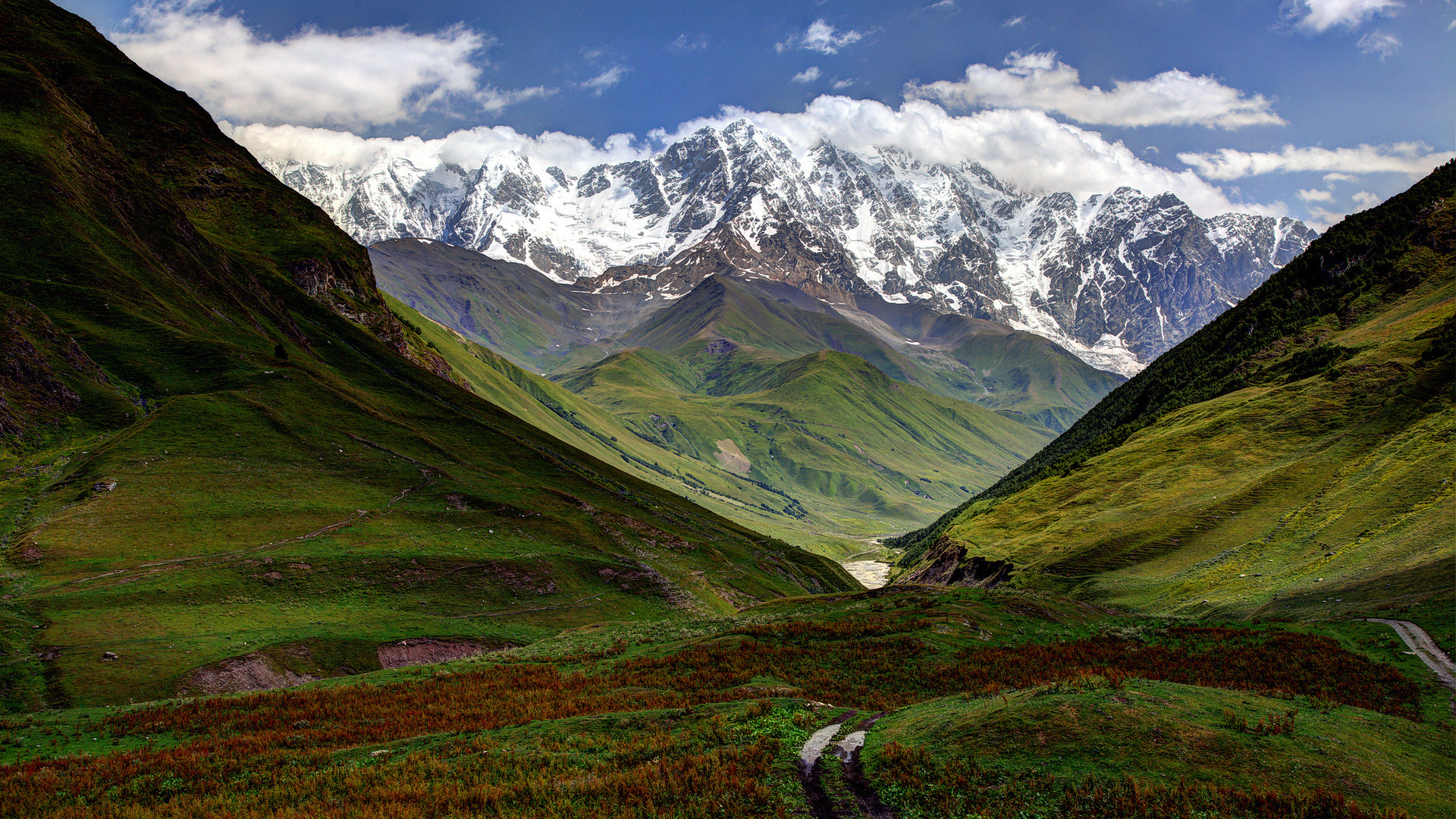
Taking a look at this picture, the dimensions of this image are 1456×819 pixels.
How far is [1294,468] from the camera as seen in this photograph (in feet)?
254

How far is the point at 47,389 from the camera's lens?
84.5 m

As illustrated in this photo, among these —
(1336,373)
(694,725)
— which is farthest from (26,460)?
(1336,373)

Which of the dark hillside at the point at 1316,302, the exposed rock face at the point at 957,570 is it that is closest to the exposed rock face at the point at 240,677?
the exposed rock face at the point at 957,570

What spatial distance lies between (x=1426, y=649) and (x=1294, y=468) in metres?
50.4

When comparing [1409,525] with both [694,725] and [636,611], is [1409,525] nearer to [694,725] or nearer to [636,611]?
[694,725]

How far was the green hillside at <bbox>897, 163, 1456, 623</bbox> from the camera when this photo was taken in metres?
54.4

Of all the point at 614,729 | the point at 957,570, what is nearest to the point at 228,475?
the point at 614,729

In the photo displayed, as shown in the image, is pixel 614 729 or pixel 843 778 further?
pixel 614 729

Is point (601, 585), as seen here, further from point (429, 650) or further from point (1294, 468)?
point (1294, 468)

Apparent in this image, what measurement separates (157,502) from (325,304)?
106 m

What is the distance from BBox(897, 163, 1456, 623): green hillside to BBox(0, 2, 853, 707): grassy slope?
52.7 metres

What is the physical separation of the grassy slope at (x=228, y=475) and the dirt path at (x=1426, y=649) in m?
70.8

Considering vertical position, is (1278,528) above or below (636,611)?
above

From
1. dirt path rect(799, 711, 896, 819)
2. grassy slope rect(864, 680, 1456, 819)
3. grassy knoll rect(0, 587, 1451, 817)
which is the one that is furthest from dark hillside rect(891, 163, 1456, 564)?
dirt path rect(799, 711, 896, 819)
